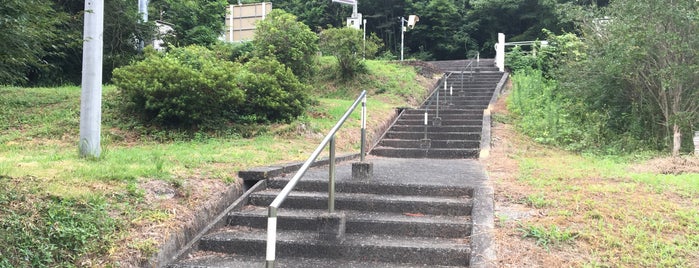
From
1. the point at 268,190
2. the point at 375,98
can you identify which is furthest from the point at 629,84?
the point at 268,190

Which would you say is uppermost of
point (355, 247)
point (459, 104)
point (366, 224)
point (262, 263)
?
point (459, 104)

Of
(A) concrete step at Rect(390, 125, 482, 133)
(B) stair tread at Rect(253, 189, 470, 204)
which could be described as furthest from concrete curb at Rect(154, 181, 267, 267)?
(A) concrete step at Rect(390, 125, 482, 133)

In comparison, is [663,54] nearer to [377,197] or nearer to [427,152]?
[427,152]

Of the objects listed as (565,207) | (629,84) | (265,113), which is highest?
(629,84)

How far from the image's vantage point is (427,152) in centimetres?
849

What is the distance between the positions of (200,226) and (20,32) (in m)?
2.01

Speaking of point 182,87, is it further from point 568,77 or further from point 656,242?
point 568,77

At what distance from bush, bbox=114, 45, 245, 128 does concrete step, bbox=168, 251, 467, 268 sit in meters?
4.31

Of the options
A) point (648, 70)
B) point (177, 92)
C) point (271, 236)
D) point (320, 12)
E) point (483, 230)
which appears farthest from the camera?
point (320, 12)

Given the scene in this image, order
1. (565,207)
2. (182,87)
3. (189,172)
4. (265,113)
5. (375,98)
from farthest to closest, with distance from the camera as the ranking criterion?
1. (375,98)
2. (265,113)
3. (182,87)
4. (189,172)
5. (565,207)

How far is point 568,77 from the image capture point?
33.7ft

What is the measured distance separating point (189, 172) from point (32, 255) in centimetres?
191

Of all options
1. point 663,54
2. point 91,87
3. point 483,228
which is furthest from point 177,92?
point 663,54

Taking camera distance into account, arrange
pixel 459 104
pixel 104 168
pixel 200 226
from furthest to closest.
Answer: pixel 459 104, pixel 104 168, pixel 200 226
